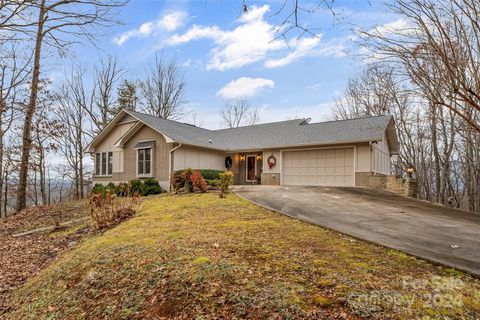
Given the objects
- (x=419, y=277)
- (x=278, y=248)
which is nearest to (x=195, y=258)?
(x=278, y=248)

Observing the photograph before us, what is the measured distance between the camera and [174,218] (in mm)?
6848

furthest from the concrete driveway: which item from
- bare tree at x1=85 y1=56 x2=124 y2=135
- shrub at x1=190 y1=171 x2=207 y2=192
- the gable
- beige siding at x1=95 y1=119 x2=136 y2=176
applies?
bare tree at x1=85 y1=56 x2=124 y2=135

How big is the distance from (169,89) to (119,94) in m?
4.51

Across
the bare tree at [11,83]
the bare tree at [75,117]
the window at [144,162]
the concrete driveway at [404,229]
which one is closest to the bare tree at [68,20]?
the bare tree at [11,83]

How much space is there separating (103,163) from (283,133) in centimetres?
1234

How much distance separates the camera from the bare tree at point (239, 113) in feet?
114

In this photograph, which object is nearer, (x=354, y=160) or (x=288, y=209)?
(x=288, y=209)

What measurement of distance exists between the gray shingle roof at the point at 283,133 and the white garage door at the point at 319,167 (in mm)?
785

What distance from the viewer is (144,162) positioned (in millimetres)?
16219

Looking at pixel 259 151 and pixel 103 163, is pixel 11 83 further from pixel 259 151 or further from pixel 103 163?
pixel 259 151

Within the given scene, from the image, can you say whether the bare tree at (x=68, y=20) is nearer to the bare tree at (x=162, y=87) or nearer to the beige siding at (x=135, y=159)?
the beige siding at (x=135, y=159)

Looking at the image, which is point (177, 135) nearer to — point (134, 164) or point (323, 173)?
point (134, 164)

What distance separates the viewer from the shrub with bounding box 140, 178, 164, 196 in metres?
14.3

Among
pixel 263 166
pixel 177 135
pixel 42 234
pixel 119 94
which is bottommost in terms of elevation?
pixel 42 234
